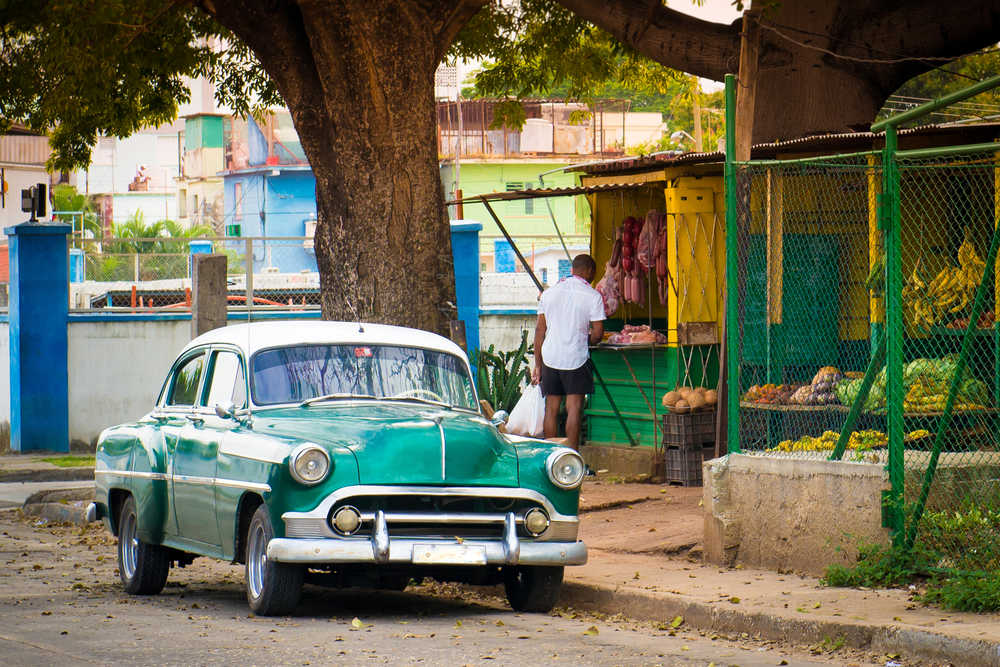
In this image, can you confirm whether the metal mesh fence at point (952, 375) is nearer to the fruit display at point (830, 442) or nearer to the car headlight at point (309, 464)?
the fruit display at point (830, 442)

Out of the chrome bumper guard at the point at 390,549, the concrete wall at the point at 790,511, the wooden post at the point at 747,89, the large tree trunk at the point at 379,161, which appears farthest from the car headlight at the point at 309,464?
the large tree trunk at the point at 379,161

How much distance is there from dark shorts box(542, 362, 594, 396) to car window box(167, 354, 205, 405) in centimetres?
469

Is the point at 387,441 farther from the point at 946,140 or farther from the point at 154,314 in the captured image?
the point at 154,314

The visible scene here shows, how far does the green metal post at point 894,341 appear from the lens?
8.68 metres

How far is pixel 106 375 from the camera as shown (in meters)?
21.6

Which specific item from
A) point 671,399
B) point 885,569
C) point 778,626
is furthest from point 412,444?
point 671,399

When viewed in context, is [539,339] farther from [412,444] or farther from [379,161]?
[412,444]

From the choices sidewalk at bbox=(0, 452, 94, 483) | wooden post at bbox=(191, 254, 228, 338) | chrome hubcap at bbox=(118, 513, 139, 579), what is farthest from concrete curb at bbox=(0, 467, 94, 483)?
chrome hubcap at bbox=(118, 513, 139, 579)

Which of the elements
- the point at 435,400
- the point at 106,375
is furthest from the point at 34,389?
the point at 435,400

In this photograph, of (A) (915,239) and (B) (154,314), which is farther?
(B) (154,314)

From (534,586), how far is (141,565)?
264cm

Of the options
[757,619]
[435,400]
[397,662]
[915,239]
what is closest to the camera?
[397,662]

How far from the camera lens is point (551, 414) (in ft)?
47.4

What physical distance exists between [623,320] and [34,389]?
351 inches
